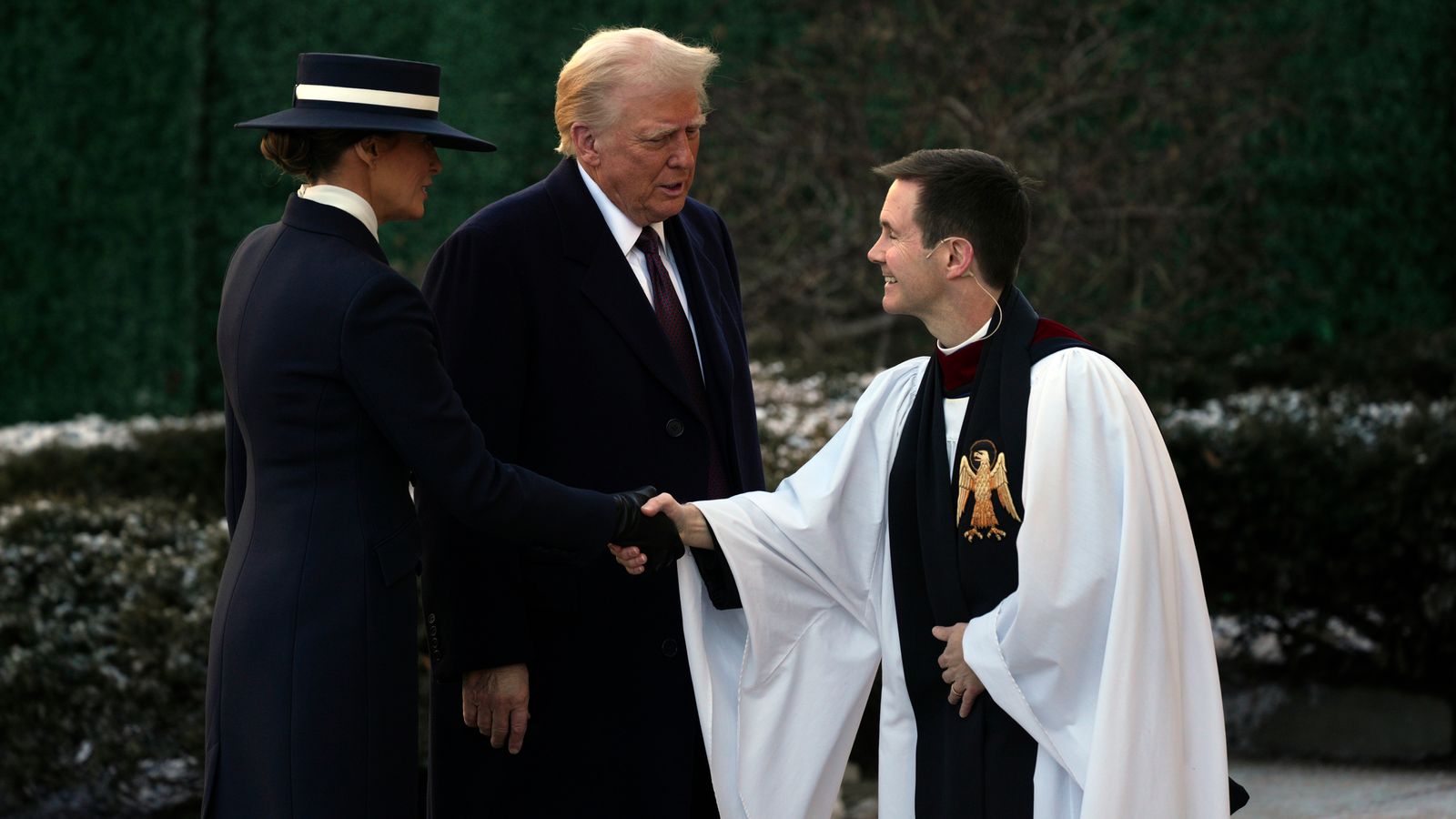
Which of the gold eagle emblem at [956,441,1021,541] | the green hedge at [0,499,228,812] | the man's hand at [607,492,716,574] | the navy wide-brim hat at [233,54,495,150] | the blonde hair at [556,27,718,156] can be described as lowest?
the green hedge at [0,499,228,812]

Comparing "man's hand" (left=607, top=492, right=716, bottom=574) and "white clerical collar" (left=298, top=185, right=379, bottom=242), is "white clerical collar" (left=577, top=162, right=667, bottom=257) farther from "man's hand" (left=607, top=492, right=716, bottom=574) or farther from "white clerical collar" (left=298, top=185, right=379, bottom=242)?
"white clerical collar" (left=298, top=185, right=379, bottom=242)

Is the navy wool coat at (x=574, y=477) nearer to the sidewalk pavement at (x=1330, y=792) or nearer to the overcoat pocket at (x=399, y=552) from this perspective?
the overcoat pocket at (x=399, y=552)

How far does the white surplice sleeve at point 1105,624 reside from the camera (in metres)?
2.58

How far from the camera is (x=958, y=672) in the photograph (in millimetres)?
2762

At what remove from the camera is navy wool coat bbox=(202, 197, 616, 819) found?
2490 millimetres

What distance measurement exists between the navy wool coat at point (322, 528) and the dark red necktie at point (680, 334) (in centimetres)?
69

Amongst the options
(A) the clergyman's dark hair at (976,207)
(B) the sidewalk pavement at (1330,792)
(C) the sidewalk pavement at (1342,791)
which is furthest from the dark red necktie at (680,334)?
(C) the sidewalk pavement at (1342,791)

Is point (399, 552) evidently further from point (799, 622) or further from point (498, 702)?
point (799, 622)

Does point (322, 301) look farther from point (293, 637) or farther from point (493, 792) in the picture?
point (493, 792)

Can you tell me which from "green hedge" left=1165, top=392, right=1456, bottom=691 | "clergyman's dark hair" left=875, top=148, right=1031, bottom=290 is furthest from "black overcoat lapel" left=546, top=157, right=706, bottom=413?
"green hedge" left=1165, top=392, right=1456, bottom=691

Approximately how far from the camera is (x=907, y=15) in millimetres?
7215

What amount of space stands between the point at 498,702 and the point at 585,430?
531 mm

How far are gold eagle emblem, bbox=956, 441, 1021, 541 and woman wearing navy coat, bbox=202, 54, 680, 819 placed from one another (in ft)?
2.64

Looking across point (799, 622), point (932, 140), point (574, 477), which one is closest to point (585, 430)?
point (574, 477)
